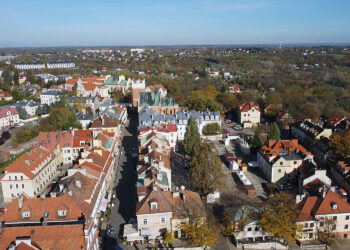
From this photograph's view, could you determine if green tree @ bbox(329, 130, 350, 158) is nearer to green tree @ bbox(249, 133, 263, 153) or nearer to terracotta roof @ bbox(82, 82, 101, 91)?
green tree @ bbox(249, 133, 263, 153)

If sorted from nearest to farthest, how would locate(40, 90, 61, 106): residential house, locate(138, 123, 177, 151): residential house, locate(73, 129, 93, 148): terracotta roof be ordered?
1. locate(138, 123, 177, 151): residential house
2. locate(73, 129, 93, 148): terracotta roof
3. locate(40, 90, 61, 106): residential house

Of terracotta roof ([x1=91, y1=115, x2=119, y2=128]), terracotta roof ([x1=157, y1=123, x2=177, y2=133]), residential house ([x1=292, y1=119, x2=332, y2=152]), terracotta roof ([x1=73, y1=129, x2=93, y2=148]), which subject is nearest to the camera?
terracotta roof ([x1=73, y1=129, x2=93, y2=148])

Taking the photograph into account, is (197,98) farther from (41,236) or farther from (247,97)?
(41,236)

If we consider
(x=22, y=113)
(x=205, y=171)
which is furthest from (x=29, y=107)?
(x=205, y=171)

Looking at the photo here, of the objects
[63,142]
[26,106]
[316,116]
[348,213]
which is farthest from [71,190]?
[26,106]

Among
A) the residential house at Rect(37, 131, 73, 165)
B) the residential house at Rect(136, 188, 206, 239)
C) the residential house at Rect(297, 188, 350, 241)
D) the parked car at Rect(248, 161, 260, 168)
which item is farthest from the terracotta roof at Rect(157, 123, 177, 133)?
the residential house at Rect(297, 188, 350, 241)

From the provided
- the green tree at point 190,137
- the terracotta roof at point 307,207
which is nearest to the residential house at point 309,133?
the green tree at point 190,137
